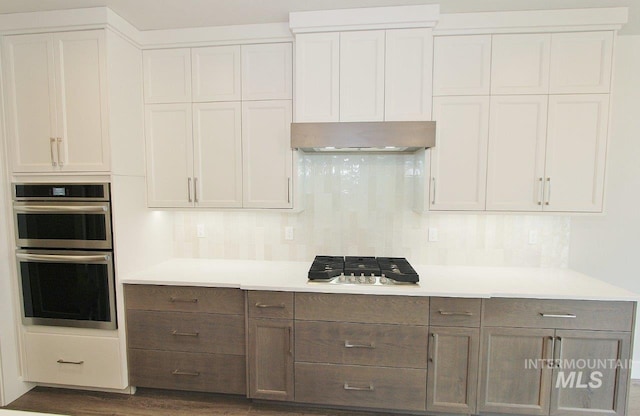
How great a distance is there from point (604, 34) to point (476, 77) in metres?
0.83

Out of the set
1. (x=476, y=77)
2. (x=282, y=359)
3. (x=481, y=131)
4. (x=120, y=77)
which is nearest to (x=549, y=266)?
(x=481, y=131)

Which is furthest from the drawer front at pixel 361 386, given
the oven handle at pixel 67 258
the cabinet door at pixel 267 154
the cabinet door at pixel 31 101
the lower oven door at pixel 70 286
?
the cabinet door at pixel 31 101

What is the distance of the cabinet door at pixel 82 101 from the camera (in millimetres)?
2035

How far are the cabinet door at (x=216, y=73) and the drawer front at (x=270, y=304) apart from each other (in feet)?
4.66

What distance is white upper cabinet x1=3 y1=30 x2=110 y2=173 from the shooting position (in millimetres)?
2045

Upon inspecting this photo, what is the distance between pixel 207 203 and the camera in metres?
2.35

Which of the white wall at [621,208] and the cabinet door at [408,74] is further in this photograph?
the white wall at [621,208]

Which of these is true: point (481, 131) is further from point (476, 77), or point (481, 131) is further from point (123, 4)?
point (123, 4)

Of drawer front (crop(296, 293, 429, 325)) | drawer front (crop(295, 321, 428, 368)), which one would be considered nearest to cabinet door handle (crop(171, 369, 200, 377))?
drawer front (crop(295, 321, 428, 368))

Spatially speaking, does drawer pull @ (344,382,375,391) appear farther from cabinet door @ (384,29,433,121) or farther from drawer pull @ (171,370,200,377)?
cabinet door @ (384,29,433,121)

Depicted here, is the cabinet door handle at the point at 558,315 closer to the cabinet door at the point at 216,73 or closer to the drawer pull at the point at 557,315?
the drawer pull at the point at 557,315

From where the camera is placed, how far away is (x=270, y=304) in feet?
6.66

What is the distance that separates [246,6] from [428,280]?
219 centimetres

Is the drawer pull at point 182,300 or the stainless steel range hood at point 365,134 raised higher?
the stainless steel range hood at point 365,134
